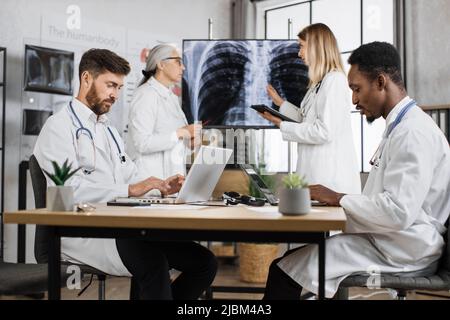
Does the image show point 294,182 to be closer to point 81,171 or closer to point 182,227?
point 182,227

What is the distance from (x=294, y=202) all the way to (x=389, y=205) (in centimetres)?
37

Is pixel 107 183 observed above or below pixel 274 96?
below

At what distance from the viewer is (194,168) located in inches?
69.5

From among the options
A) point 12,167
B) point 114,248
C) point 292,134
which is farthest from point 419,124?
point 12,167

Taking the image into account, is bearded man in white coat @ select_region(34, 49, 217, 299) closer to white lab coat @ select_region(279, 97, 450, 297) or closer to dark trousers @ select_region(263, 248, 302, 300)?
dark trousers @ select_region(263, 248, 302, 300)

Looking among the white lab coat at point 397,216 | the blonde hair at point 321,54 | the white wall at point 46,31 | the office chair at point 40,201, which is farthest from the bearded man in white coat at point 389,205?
the white wall at point 46,31

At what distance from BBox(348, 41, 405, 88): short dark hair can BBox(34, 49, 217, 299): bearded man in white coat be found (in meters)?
0.82

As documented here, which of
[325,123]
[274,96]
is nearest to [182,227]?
[325,123]

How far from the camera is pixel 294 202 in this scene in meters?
1.35

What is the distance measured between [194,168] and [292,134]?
4.13 feet

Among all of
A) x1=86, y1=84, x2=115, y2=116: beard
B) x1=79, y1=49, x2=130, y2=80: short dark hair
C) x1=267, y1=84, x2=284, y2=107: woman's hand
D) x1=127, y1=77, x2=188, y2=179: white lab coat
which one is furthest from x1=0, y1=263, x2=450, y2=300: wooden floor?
x1=79, y1=49, x2=130, y2=80: short dark hair

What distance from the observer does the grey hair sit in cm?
361

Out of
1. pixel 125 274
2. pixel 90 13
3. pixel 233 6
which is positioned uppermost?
pixel 233 6

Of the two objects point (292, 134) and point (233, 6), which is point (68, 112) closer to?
point (292, 134)
